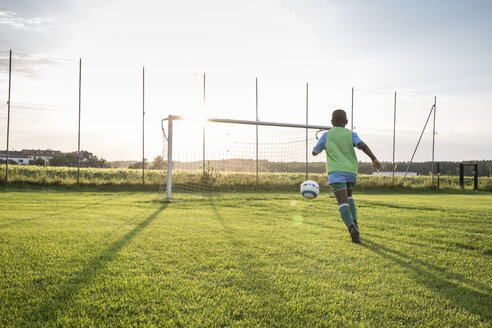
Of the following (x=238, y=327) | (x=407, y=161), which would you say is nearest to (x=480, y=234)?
(x=238, y=327)

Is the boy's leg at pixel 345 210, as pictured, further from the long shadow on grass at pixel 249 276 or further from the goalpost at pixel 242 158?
the goalpost at pixel 242 158

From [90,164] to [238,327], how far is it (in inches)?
957

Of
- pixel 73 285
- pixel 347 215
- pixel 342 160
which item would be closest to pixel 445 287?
pixel 347 215

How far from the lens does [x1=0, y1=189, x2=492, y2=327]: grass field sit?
6.53 feet

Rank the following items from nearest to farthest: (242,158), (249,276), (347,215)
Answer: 1. (249,276)
2. (347,215)
3. (242,158)

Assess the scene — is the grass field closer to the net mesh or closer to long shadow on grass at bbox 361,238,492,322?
long shadow on grass at bbox 361,238,492,322

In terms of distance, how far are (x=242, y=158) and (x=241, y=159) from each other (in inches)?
2.7

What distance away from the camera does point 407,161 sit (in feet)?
64.6

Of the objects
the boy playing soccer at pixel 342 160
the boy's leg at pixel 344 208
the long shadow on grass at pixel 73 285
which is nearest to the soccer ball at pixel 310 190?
the boy playing soccer at pixel 342 160

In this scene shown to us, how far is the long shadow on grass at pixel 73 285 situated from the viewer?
1.97m

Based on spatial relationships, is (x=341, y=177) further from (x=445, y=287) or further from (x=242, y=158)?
(x=242, y=158)

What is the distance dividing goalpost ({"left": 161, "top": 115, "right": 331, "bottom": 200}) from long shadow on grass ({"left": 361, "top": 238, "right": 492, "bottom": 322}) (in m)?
9.57

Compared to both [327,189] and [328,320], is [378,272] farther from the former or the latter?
[327,189]

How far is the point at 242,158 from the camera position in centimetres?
1417
